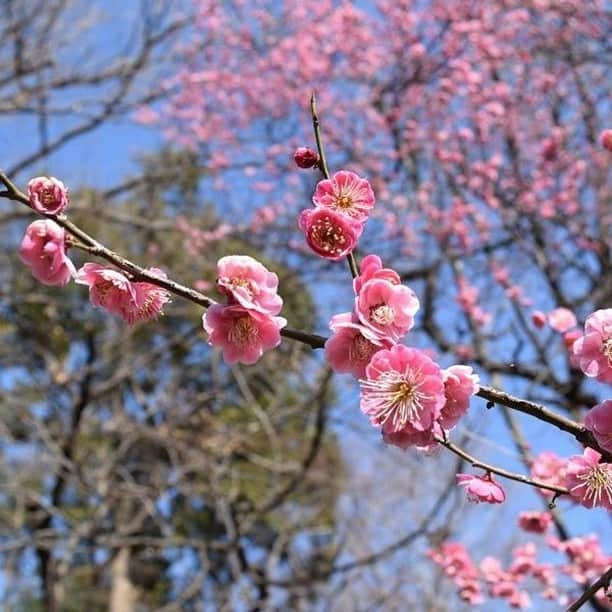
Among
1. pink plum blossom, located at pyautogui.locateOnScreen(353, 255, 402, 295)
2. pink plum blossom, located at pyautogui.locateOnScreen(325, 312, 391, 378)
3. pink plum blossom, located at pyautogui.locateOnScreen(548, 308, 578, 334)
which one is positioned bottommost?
pink plum blossom, located at pyautogui.locateOnScreen(325, 312, 391, 378)

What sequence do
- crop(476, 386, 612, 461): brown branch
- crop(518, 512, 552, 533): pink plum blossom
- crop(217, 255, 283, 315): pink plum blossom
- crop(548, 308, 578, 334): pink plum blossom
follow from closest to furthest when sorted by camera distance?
1. crop(476, 386, 612, 461): brown branch
2. crop(217, 255, 283, 315): pink plum blossom
3. crop(518, 512, 552, 533): pink plum blossom
4. crop(548, 308, 578, 334): pink plum blossom

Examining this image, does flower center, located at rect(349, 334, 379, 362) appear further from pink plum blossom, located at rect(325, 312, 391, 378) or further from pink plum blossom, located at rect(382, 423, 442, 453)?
pink plum blossom, located at rect(382, 423, 442, 453)

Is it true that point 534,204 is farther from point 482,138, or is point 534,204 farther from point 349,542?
point 349,542

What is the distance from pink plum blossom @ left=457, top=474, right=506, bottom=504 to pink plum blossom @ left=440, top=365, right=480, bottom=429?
0.50 ft

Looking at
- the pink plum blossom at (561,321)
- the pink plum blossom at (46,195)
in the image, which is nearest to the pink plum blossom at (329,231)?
the pink plum blossom at (46,195)

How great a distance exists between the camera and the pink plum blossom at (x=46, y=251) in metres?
1.17

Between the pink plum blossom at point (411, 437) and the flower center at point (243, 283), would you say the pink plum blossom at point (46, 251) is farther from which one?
the pink plum blossom at point (411, 437)

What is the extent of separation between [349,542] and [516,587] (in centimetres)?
532

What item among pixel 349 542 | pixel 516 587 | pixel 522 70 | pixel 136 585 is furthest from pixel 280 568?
pixel 516 587

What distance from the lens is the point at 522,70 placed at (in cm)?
687

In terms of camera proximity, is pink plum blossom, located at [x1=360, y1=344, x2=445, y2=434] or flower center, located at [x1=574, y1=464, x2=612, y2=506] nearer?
pink plum blossom, located at [x1=360, y1=344, x2=445, y2=434]

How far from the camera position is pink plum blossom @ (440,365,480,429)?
1209 millimetres

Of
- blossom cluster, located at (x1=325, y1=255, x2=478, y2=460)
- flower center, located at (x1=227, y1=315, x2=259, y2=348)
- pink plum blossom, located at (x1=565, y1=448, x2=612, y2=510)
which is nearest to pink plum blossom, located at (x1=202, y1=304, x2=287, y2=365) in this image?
flower center, located at (x1=227, y1=315, x2=259, y2=348)

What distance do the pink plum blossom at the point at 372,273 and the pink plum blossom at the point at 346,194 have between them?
101 mm
